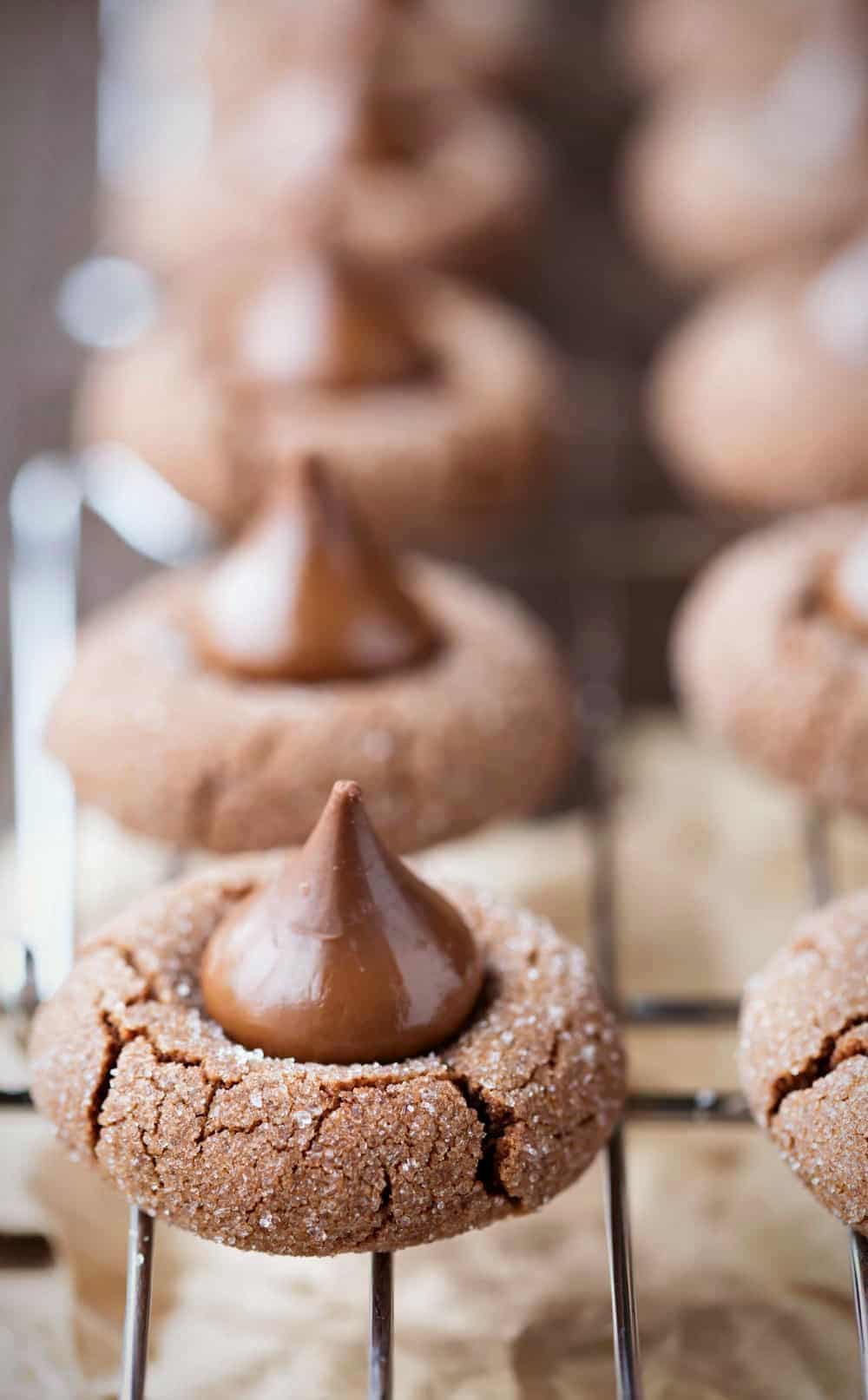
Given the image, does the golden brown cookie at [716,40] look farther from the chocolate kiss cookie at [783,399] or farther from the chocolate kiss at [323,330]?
the chocolate kiss at [323,330]

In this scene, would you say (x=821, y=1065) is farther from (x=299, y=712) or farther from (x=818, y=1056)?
(x=299, y=712)

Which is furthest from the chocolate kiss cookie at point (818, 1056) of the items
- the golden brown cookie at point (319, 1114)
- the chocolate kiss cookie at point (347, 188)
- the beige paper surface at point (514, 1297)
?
the chocolate kiss cookie at point (347, 188)

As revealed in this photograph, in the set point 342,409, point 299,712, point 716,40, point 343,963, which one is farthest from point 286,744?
point 716,40

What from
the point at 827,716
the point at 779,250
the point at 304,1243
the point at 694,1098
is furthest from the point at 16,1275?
the point at 779,250

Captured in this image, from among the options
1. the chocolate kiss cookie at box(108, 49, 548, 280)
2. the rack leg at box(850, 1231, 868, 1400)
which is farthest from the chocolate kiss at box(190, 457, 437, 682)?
the chocolate kiss cookie at box(108, 49, 548, 280)

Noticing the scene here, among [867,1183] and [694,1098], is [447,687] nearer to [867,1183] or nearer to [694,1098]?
[694,1098]

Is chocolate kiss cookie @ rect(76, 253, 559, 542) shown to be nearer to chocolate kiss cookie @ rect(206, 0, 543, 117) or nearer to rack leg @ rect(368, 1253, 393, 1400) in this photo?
chocolate kiss cookie @ rect(206, 0, 543, 117)
